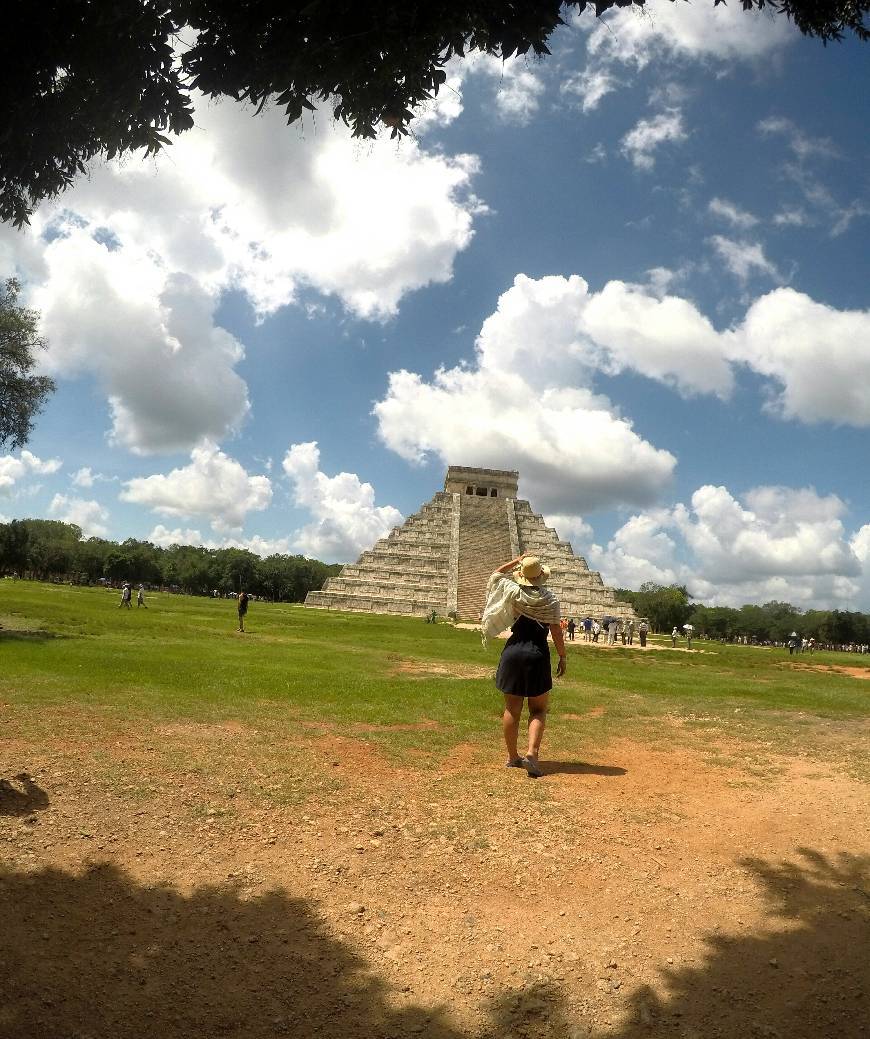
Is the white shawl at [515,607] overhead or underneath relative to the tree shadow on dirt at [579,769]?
overhead

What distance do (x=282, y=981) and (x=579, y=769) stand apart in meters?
4.26

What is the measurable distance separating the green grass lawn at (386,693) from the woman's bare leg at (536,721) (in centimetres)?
124

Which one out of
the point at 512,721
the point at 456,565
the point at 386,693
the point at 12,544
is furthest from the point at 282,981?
the point at 12,544

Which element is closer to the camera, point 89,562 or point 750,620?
point 89,562

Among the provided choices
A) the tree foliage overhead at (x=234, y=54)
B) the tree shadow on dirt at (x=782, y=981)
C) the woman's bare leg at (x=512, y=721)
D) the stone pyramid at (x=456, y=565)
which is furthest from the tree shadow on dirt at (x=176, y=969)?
the stone pyramid at (x=456, y=565)

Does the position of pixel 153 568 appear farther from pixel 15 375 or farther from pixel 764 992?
pixel 764 992

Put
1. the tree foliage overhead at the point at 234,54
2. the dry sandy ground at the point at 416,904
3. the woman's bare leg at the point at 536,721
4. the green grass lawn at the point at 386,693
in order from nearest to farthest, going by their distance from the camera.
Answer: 1. the dry sandy ground at the point at 416,904
2. the tree foliage overhead at the point at 234,54
3. the woman's bare leg at the point at 536,721
4. the green grass lawn at the point at 386,693

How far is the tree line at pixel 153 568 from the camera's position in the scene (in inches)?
3819

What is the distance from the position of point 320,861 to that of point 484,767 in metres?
2.66

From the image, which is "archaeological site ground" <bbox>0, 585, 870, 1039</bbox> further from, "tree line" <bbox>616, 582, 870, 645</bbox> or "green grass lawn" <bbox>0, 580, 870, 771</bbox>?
"tree line" <bbox>616, 582, 870, 645</bbox>

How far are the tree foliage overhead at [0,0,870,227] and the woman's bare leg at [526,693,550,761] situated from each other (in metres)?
5.36

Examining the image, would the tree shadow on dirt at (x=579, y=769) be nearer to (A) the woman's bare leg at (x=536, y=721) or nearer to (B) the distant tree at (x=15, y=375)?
(A) the woman's bare leg at (x=536, y=721)

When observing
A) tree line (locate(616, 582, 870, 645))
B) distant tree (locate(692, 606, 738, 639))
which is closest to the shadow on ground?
tree line (locate(616, 582, 870, 645))

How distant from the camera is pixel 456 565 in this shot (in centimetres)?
5578
